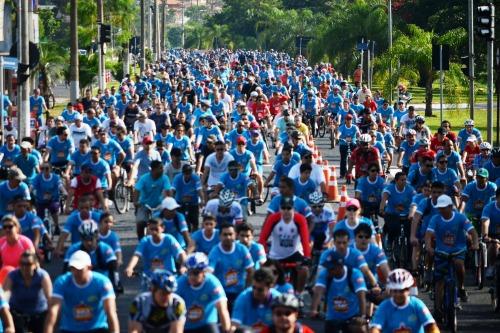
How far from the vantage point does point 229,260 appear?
46.9ft

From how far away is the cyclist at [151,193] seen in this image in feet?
66.4

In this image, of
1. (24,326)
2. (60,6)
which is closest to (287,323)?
(24,326)

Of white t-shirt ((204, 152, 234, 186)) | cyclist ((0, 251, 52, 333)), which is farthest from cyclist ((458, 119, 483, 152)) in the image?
cyclist ((0, 251, 52, 333))

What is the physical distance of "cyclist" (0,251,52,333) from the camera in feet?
43.2

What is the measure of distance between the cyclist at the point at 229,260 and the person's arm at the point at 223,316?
1700 mm

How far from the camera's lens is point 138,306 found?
38.1 ft

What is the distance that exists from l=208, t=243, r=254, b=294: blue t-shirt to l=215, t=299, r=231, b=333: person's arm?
1729 mm

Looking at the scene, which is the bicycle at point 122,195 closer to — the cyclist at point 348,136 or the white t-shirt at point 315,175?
the cyclist at point 348,136

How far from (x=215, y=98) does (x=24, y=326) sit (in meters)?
28.7

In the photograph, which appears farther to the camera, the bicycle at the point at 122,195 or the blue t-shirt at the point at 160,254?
the bicycle at the point at 122,195

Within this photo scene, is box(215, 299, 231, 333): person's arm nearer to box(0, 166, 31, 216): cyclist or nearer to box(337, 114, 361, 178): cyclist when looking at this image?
box(0, 166, 31, 216): cyclist

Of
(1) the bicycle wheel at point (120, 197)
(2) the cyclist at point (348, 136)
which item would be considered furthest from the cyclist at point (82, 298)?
(2) the cyclist at point (348, 136)

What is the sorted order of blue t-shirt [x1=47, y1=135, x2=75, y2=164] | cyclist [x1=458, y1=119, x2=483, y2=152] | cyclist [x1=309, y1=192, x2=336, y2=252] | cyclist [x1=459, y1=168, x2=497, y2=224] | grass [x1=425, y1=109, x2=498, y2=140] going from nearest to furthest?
cyclist [x1=309, y1=192, x2=336, y2=252]
cyclist [x1=459, y1=168, x2=497, y2=224]
blue t-shirt [x1=47, y1=135, x2=75, y2=164]
cyclist [x1=458, y1=119, x2=483, y2=152]
grass [x1=425, y1=109, x2=498, y2=140]

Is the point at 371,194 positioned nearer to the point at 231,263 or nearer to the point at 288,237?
the point at 288,237
